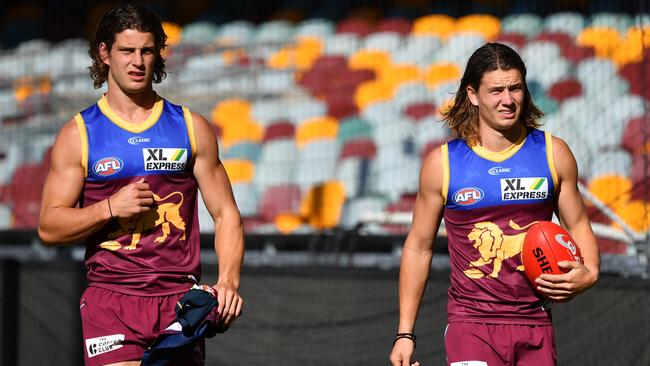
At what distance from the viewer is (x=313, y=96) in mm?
10523

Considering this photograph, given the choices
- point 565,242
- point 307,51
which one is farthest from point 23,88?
point 565,242

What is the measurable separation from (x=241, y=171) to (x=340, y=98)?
3.95 ft

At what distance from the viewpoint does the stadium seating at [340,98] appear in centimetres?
827

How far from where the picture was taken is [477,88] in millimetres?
4535

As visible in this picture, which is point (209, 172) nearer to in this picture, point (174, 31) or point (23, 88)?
point (174, 31)

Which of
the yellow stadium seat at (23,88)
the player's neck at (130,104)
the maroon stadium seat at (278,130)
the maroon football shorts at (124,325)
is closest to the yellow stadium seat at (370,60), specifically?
the maroon stadium seat at (278,130)

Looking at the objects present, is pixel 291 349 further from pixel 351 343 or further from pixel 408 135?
pixel 408 135

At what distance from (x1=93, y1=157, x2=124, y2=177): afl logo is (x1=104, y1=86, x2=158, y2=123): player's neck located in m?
0.19

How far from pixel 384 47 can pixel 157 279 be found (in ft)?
19.6

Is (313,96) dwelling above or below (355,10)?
below

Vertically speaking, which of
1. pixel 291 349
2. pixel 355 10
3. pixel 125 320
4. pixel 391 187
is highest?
pixel 355 10

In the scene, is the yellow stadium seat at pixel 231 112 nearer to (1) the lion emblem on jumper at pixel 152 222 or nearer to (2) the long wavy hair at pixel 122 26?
(2) the long wavy hair at pixel 122 26

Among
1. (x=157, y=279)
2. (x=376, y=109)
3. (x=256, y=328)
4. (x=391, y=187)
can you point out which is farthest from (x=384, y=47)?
(x=157, y=279)

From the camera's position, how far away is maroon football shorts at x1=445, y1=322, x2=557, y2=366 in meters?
4.32
